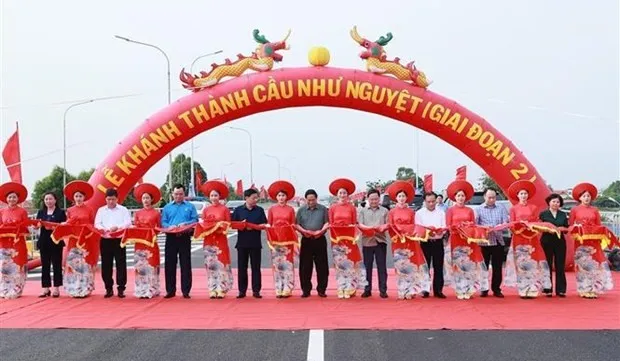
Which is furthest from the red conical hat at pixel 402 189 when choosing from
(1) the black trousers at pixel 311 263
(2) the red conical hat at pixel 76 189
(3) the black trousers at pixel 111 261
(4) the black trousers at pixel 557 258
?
(2) the red conical hat at pixel 76 189

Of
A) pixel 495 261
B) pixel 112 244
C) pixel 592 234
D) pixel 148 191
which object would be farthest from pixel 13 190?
pixel 592 234

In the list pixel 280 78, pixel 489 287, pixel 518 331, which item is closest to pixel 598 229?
pixel 489 287

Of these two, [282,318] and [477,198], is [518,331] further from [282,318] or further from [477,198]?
[477,198]

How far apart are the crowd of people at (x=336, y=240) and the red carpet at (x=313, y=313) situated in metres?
0.23

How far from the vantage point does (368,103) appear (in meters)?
10.9

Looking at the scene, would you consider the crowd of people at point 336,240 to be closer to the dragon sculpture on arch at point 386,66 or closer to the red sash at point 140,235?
the red sash at point 140,235

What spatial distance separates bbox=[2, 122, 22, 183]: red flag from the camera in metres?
11.5

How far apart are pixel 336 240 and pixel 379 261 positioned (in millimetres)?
605

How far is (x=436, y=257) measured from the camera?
8.55 metres

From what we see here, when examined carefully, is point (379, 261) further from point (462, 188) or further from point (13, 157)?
point (13, 157)

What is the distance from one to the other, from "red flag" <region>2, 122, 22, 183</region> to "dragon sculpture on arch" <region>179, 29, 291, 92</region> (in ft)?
10.5

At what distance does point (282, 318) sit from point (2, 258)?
3.96 metres

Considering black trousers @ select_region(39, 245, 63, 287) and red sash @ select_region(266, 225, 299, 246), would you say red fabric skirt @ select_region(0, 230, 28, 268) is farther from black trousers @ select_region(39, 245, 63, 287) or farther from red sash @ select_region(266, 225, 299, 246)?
red sash @ select_region(266, 225, 299, 246)

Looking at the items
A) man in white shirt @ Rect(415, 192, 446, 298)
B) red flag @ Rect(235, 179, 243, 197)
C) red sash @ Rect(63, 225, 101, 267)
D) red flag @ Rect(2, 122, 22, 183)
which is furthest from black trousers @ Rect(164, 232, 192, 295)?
red flag @ Rect(235, 179, 243, 197)
